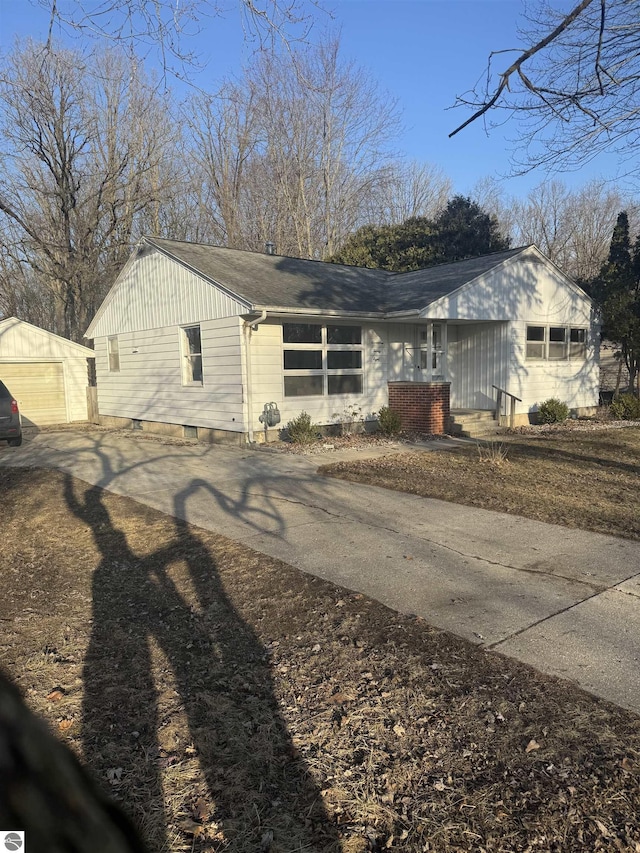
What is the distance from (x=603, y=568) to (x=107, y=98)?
24.5m

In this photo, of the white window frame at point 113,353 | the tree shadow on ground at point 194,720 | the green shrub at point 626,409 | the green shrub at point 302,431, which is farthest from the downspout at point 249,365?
the green shrub at point 626,409

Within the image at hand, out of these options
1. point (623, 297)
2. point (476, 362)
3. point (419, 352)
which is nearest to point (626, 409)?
point (623, 297)

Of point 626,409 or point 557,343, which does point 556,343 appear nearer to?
point 557,343

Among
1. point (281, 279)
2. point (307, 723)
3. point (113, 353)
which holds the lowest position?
point (307, 723)

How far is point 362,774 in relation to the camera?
268cm

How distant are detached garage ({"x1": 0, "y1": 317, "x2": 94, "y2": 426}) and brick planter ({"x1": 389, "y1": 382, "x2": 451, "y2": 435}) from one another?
10617 mm

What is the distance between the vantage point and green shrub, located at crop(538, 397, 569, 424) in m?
16.2

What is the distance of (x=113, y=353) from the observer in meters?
18.2

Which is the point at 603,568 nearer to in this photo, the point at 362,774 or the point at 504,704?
the point at 504,704

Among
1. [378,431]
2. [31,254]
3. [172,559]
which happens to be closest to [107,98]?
[31,254]

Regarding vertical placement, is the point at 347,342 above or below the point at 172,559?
above

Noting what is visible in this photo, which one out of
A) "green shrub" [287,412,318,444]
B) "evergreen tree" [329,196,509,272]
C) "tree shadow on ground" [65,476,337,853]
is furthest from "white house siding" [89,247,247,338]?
"evergreen tree" [329,196,509,272]

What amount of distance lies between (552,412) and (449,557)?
11796mm

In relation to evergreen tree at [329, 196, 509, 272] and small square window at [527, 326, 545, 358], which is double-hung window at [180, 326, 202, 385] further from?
evergreen tree at [329, 196, 509, 272]
